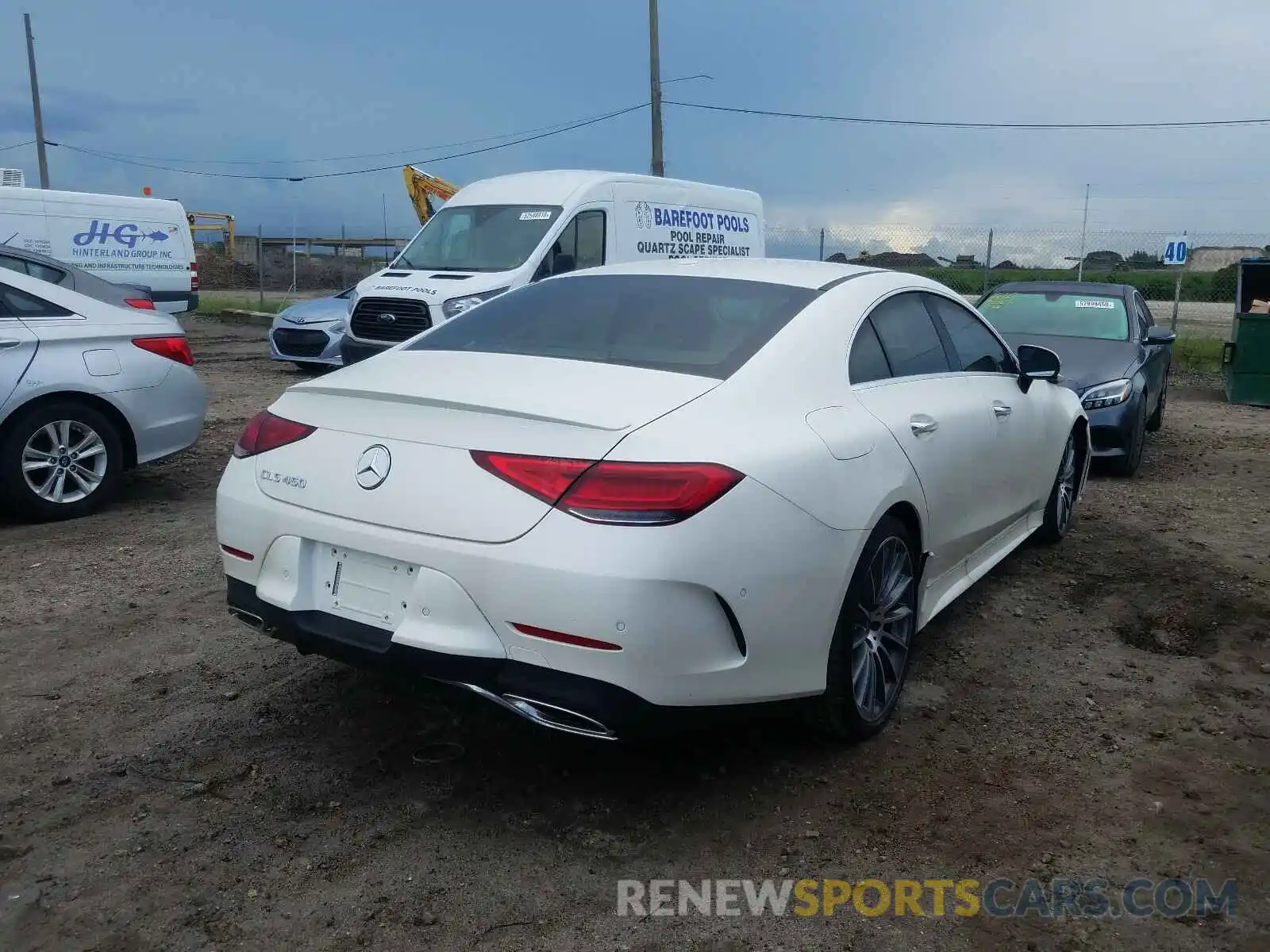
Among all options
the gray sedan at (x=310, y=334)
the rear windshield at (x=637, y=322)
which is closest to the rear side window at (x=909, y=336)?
the rear windshield at (x=637, y=322)

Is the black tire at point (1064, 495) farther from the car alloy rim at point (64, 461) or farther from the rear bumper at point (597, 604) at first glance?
the car alloy rim at point (64, 461)

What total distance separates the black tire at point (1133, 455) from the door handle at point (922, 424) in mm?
4975

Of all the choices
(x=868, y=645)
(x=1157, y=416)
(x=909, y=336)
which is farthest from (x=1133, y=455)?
(x=868, y=645)

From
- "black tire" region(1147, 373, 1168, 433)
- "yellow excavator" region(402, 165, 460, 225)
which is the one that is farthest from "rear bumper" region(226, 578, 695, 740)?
"yellow excavator" region(402, 165, 460, 225)

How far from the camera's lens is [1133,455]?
27.0 ft

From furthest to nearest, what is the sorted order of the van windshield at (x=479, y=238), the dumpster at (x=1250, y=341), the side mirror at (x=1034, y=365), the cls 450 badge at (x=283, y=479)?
the dumpster at (x=1250, y=341), the van windshield at (x=479, y=238), the side mirror at (x=1034, y=365), the cls 450 badge at (x=283, y=479)

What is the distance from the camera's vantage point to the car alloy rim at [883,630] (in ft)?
11.2

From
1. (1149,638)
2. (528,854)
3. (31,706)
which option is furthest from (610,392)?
(1149,638)

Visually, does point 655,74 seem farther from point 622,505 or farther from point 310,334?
point 622,505

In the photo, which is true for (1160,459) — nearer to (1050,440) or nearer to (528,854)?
(1050,440)

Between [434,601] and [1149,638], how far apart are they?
130 inches

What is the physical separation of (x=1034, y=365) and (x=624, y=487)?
3106 mm

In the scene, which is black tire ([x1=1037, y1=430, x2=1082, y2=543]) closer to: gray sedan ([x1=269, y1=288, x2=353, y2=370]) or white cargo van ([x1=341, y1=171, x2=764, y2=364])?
white cargo van ([x1=341, y1=171, x2=764, y2=364])

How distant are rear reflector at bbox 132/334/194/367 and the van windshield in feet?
14.7
